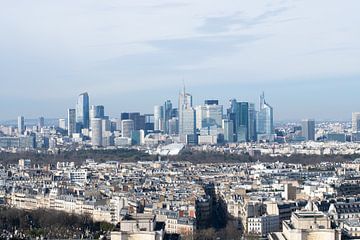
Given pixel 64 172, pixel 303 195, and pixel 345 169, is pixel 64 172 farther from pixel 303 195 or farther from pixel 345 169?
pixel 303 195

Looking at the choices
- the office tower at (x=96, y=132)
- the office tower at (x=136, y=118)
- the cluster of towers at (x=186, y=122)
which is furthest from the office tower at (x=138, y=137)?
the office tower at (x=136, y=118)

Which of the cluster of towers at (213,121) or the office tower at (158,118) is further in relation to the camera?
the office tower at (158,118)

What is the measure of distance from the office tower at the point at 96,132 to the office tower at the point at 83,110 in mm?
10183

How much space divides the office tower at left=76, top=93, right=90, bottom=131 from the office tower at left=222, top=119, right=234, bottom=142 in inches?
696

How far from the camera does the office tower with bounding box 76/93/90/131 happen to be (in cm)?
10538

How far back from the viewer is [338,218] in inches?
1013

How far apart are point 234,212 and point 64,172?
62.2ft

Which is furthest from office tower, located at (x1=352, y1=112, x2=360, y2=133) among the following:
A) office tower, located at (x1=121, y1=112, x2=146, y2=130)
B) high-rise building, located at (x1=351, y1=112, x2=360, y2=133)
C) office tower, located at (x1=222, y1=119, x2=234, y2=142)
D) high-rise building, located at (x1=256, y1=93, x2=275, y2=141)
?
office tower, located at (x1=121, y1=112, x2=146, y2=130)

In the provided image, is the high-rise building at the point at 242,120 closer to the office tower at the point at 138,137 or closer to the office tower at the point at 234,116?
the office tower at the point at 234,116

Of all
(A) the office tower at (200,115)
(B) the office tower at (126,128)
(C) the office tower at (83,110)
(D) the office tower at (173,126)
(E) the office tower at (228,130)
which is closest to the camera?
(E) the office tower at (228,130)

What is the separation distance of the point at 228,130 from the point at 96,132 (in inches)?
492

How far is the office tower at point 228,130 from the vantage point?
306 feet

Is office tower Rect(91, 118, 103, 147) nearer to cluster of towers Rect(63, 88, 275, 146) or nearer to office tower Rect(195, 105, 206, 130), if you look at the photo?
cluster of towers Rect(63, 88, 275, 146)

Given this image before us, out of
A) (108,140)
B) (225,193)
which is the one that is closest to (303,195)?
(225,193)
